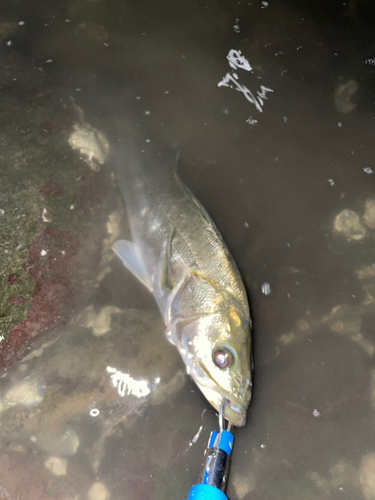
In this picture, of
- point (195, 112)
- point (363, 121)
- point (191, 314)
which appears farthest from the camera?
point (195, 112)

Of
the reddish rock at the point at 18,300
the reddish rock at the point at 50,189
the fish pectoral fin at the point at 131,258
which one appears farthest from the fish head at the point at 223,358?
the reddish rock at the point at 50,189

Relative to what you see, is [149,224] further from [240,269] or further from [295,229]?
[295,229]

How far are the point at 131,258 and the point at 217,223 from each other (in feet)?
2.20

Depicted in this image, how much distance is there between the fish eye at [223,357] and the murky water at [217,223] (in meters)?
0.29

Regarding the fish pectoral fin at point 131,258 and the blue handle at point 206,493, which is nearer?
the blue handle at point 206,493

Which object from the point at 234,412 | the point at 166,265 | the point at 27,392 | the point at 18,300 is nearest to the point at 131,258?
the point at 166,265

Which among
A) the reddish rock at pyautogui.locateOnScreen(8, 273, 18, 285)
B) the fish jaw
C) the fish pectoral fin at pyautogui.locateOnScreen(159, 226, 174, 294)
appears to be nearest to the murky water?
the reddish rock at pyautogui.locateOnScreen(8, 273, 18, 285)

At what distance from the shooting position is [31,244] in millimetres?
2367

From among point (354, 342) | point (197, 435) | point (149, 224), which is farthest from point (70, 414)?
point (354, 342)

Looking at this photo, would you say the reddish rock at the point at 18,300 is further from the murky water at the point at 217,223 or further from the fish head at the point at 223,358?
the fish head at the point at 223,358

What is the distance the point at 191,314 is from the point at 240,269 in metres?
0.49

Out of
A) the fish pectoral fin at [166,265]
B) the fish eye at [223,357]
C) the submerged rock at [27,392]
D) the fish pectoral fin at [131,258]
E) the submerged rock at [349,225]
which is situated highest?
the submerged rock at [349,225]

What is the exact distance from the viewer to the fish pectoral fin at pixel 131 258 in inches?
93.1

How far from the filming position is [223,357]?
1.87 m
